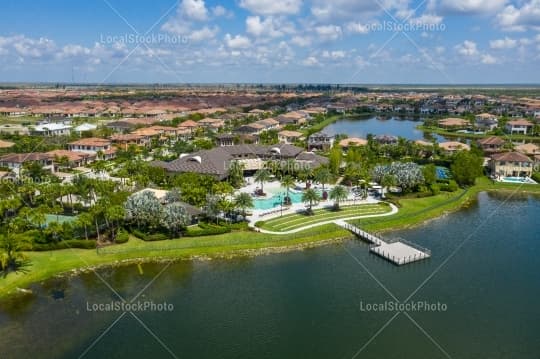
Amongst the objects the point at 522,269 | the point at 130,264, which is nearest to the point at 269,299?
the point at 130,264

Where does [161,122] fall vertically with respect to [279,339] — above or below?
above

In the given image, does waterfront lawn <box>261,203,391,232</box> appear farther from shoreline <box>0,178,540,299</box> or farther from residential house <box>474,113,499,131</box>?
residential house <box>474,113,499,131</box>

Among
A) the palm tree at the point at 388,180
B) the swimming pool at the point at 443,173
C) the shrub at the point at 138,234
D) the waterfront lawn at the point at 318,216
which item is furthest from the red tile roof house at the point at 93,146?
the swimming pool at the point at 443,173

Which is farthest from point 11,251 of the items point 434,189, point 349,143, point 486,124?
point 486,124

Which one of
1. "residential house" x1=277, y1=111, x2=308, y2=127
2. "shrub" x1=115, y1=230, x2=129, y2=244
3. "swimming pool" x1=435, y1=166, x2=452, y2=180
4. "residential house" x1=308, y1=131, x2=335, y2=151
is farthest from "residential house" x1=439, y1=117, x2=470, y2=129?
"shrub" x1=115, y1=230, x2=129, y2=244

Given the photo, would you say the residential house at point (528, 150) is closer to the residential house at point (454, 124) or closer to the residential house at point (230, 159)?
the residential house at point (230, 159)

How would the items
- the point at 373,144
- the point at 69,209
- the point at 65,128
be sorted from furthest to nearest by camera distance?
the point at 65,128 → the point at 373,144 → the point at 69,209

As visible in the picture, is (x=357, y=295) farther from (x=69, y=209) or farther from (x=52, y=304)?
(x=69, y=209)
